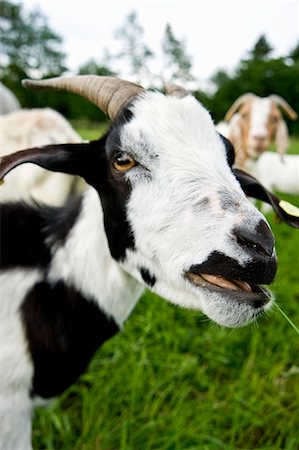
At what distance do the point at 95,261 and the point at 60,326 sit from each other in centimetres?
33

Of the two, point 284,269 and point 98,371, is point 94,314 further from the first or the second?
point 284,269

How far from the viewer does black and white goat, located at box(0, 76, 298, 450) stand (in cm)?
134

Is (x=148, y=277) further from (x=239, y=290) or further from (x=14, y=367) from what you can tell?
(x=14, y=367)

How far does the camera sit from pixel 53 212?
2164 millimetres

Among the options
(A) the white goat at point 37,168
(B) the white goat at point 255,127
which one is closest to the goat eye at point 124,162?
(A) the white goat at point 37,168

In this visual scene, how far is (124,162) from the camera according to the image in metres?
1.60

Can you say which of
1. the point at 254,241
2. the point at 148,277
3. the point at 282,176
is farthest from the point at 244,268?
the point at 282,176

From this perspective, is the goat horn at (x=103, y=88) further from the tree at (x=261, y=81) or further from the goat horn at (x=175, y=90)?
the tree at (x=261, y=81)

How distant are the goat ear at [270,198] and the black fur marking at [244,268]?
51 cm

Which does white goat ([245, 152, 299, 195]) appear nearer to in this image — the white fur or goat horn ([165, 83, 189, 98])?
goat horn ([165, 83, 189, 98])

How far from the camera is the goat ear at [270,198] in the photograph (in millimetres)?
1768

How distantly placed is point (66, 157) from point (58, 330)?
763mm

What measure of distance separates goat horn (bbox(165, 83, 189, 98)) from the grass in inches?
41.9

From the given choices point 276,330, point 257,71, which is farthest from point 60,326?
point 257,71
